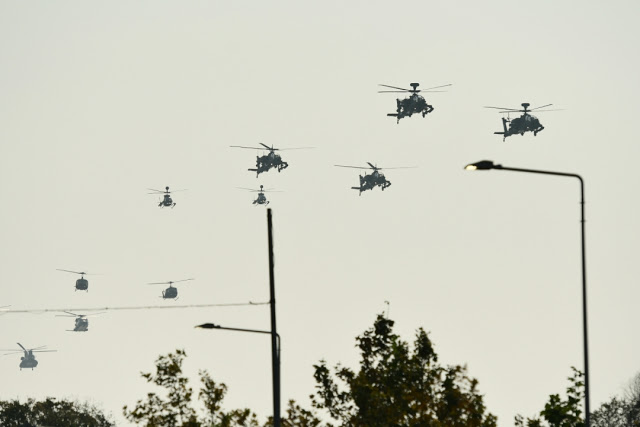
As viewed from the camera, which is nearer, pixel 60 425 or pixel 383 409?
pixel 383 409

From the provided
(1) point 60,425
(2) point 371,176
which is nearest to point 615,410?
(2) point 371,176

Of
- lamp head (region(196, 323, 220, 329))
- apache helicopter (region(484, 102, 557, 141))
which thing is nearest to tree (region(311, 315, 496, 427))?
lamp head (region(196, 323, 220, 329))

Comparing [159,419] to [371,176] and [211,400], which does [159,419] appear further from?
[371,176]

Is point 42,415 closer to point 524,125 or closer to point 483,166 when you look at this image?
point 524,125

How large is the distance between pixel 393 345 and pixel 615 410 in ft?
329

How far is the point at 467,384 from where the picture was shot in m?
70.6

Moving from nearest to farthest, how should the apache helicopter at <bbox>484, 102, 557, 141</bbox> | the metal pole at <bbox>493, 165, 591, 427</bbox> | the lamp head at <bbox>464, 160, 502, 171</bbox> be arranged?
the metal pole at <bbox>493, 165, 591, 427</bbox> < the lamp head at <bbox>464, 160, 502, 171</bbox> < the apache helicopter at <bbox>484, 102, 557, 141</bbox>

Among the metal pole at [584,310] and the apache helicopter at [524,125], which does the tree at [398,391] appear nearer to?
the metal pole at [584,310]

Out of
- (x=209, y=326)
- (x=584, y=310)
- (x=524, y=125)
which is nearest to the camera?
(x=584, y=310)

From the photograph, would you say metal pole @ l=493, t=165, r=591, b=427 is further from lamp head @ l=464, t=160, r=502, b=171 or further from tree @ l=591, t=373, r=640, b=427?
tree @ l=591, t=373, r=640, b=427

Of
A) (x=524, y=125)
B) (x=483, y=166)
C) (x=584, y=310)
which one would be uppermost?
(x=524, y=125)

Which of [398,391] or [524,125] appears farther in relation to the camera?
[524,125]

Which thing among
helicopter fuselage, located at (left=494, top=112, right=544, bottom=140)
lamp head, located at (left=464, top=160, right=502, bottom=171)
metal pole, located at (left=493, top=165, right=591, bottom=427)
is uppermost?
helicopter fuselage, located at (left=494, top=112, right=544, bottom=140)

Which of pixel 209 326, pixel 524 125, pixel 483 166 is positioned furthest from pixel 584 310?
pixel 524 125
